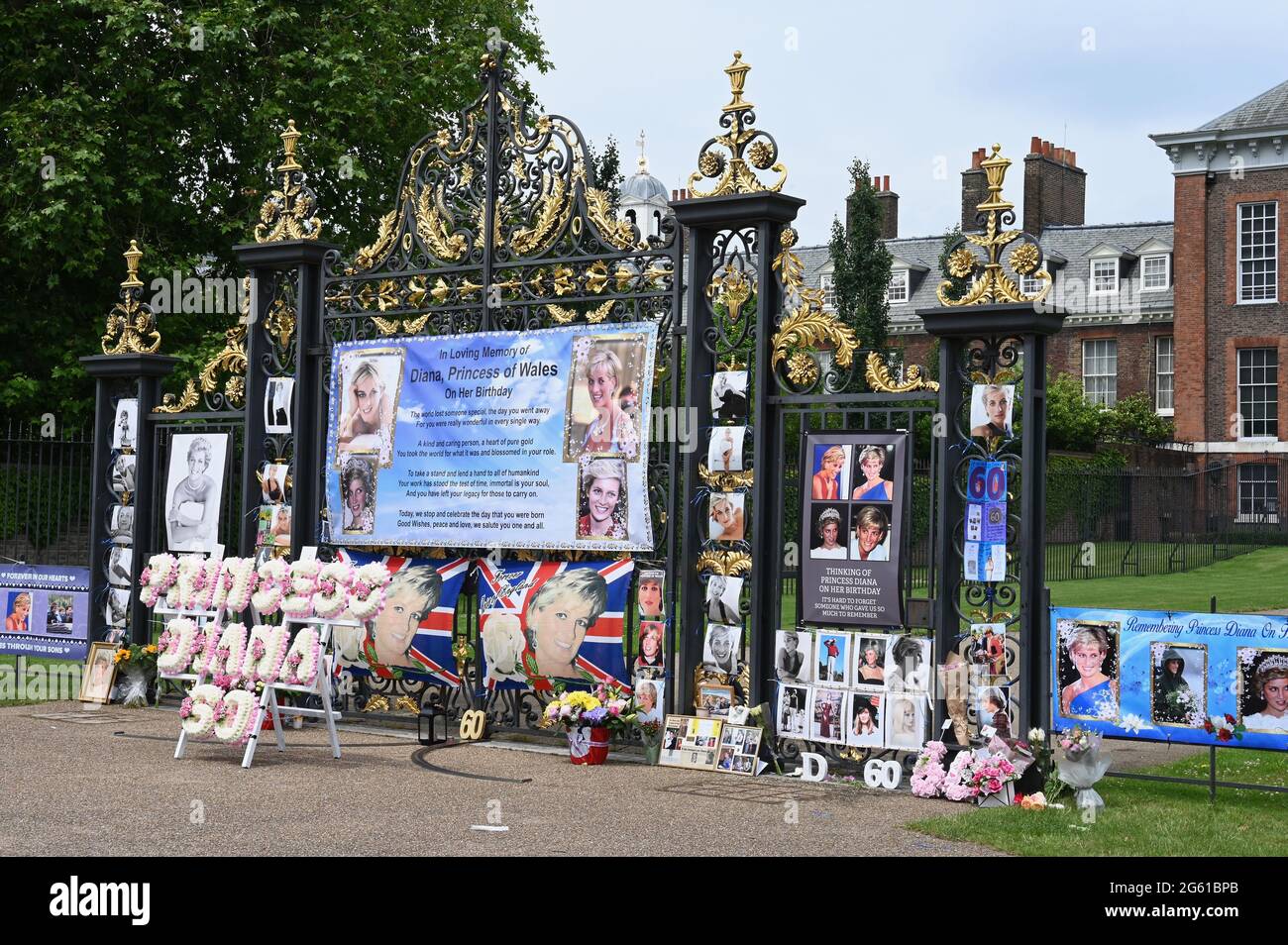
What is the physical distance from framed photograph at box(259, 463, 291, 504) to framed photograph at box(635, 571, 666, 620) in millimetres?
3949

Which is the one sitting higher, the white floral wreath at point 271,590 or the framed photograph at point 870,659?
the white floral wreath at point 271,590

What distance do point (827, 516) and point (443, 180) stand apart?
4676 millimetres

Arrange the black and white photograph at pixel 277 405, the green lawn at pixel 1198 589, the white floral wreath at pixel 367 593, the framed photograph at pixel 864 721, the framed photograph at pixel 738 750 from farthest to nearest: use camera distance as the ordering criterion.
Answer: the green lawn at pixel 1198 589
the black and white photograph at pixel 277 405
the white floral wreath at pixel 367 593
the framed photograph at pixel 738 750
the framed photograph at pixel 864 721

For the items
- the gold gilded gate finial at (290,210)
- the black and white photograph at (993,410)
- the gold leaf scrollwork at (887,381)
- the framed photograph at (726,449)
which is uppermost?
the gold gilded gate finial at (290,210)

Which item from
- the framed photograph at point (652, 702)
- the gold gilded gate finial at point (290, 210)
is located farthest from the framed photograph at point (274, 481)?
the framed photograph at point (652, 702)

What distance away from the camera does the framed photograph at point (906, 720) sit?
396 inches

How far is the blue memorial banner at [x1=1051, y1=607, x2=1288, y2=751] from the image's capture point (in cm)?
911

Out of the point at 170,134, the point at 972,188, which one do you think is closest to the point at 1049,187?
the point at 972,188

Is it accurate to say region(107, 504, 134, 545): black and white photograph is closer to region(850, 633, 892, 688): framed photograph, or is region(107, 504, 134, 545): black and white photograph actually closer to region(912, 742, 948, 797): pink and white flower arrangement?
region(850, 633, 892, 688): framed photograph

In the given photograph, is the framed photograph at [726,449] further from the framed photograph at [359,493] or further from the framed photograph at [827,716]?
the framed photograph at [359,493]

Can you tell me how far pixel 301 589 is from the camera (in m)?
11.3

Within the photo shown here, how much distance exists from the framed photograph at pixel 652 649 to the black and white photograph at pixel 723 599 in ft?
1.33

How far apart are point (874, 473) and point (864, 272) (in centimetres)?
2262

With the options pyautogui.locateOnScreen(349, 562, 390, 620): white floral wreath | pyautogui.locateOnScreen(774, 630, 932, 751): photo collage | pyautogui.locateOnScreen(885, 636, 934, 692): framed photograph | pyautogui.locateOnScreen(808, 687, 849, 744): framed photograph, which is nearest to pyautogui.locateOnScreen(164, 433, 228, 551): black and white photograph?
pyautogui.locateOnScreen(349, 562, 390, 620): white floral wreath
